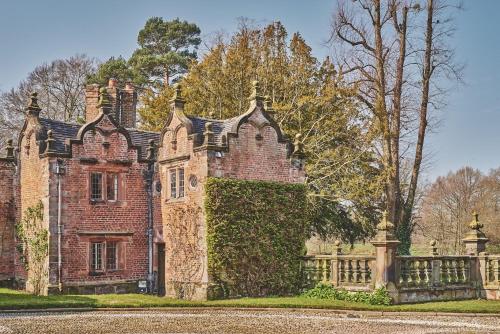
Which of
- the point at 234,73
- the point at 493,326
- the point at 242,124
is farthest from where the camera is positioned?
the point at 234,73

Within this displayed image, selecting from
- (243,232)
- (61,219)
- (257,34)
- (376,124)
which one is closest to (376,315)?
(243,232)

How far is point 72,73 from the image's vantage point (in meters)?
49.8

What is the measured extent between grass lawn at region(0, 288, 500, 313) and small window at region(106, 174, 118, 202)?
481 cm

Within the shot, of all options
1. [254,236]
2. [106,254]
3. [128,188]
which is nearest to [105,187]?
[128,188]

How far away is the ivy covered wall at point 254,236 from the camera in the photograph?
25.0 m

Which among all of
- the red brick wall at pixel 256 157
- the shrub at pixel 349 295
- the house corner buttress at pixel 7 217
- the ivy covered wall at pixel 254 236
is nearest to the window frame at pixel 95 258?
the house corner buttress at pixel 7 217

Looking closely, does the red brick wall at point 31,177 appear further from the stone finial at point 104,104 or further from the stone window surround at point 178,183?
the stone window surround at point 178,183

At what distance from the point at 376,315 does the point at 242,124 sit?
8.88 m

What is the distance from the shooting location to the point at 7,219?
29.7m

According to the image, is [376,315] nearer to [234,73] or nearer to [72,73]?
[234,73]

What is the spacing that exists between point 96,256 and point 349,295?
32.3ft

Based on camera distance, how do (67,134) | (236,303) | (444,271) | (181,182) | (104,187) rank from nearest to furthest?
(236,303) < (444,271) < (181,182) < (104,187) < (67,134)

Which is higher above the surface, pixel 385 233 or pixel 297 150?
pixel 297 150

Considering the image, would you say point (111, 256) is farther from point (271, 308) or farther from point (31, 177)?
point (271, 308)
